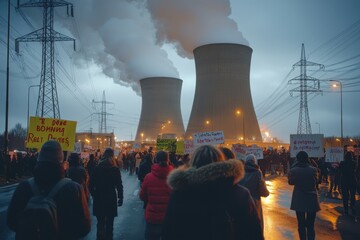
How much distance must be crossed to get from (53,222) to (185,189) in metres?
0.80

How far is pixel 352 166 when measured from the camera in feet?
26.0

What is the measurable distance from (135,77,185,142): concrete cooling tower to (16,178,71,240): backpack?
3358cm

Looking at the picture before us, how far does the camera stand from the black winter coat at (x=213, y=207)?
6.44 ft

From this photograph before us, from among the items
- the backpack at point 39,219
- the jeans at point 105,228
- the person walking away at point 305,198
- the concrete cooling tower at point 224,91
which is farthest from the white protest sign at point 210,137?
the concrete cooling tower at point 224,91

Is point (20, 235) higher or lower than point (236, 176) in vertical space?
lower

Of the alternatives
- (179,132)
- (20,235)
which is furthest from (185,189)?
(179,132)

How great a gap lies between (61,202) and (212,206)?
2.96 ft

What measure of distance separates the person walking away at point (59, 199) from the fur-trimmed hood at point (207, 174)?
0.66 meters

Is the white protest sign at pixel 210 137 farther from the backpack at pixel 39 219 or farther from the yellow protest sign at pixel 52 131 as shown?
the backpack at pixel 39 219

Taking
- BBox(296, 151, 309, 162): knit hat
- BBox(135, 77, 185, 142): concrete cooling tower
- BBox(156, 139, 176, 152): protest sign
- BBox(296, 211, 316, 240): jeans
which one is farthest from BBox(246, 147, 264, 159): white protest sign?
BBox(135, 77, 185, 142): concrete cooling tower

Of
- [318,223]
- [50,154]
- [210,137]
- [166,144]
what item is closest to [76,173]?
[50,154]

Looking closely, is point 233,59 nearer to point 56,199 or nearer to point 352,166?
point 352,166

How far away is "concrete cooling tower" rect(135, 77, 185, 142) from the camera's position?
36.7 m

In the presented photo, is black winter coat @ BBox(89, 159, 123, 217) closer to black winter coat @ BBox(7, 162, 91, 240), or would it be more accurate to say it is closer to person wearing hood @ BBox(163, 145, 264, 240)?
black winter coat @ BBox(7, 162, 91, 240)
